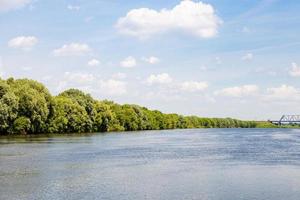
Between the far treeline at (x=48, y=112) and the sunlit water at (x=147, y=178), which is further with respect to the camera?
the far treeline at (x=48, y=112)

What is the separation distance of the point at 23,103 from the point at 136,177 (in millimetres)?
71573

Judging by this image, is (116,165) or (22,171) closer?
(22,171)

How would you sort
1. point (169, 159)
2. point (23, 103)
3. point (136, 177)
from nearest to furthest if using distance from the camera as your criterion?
point (136, 177) < point (169, 159) < point (23, 103)

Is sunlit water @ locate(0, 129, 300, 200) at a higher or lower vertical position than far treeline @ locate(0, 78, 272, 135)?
lower

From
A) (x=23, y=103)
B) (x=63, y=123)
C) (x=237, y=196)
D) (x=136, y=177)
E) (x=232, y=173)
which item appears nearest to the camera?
(x=237, y=196)

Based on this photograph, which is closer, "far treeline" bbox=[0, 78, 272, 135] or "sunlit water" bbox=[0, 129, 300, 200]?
"sunlit water" bbox=[0, 129, 300, 200]

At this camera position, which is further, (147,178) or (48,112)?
(48,112)

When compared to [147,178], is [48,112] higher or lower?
higher

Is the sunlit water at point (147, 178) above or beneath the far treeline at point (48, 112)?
beneath

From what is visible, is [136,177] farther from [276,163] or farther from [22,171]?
[276,163]

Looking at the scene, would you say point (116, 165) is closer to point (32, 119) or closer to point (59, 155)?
point (59, 155)

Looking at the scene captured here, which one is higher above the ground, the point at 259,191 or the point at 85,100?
the point at 85,100

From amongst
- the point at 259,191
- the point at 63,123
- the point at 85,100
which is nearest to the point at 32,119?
the point at 63,123

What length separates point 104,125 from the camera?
138750 mm
